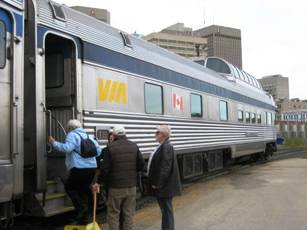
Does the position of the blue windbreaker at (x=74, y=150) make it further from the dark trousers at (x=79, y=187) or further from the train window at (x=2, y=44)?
the train window at (x=2, y=44)

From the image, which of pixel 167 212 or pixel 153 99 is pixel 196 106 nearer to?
pixel 153 99

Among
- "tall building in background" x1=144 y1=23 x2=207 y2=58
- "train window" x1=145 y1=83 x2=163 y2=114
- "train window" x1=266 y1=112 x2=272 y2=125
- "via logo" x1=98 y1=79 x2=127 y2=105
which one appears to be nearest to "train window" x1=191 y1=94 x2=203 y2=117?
"train window" x1=145 y1=83 x2=163 y2=114

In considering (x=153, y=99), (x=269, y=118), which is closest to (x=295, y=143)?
(x=269, y=118)

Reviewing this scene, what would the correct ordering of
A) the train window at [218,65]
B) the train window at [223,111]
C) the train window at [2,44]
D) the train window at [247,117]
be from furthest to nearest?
the train window at [247,117]
the train window at [218,65]
the train window at [223,111]
the train window at [2,44]

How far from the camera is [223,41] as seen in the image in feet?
204

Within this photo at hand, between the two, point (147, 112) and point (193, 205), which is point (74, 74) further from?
point (193, 205)

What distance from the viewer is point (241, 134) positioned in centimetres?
1695

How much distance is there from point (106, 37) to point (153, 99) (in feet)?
6.93

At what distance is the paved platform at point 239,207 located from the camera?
758cm

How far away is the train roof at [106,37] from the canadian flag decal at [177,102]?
0.67 metres

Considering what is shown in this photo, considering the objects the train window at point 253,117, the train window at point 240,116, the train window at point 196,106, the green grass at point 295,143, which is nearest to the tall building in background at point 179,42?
the green grass at point 295,143

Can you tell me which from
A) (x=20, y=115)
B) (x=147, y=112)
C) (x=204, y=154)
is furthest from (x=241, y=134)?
(x=20, y=115)

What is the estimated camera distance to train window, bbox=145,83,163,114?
970cm

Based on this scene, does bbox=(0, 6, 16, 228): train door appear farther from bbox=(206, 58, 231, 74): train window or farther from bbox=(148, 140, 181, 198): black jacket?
bbox=(206, 58, 231, 74): train window
